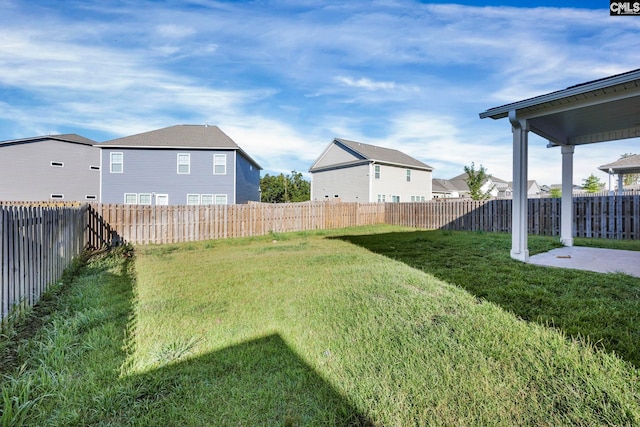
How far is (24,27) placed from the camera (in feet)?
29.5

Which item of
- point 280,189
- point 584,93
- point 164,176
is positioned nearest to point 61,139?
point 164,176

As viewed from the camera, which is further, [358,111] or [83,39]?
[358,111]

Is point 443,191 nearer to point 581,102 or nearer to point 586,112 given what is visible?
point 586,112

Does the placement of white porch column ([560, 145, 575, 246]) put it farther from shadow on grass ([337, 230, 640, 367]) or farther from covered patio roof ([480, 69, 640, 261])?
shadow on grass ([337, 230, 640, 367])

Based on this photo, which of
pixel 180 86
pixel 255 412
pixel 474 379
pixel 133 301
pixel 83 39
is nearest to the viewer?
pixel 255 412

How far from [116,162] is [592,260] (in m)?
22.5

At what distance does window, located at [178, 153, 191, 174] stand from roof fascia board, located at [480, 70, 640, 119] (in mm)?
17536

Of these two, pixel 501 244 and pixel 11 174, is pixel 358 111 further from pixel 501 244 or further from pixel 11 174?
pixel 11 174

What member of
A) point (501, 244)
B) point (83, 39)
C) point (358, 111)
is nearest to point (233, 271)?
point (501, 244)

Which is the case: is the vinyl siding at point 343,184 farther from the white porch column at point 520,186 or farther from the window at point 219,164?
the white porch column at point 520,186

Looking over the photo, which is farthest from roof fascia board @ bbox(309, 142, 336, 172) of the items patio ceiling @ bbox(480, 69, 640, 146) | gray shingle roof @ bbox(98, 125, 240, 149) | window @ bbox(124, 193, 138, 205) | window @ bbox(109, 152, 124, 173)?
patio ceiling @ bbox(480, 69, 640, 146)

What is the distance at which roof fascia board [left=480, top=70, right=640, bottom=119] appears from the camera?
173 inches

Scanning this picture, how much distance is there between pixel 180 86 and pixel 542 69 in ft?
50.7

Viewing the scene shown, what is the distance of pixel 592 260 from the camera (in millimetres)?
5680
